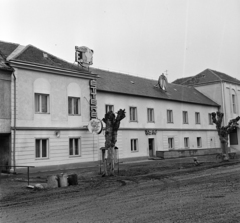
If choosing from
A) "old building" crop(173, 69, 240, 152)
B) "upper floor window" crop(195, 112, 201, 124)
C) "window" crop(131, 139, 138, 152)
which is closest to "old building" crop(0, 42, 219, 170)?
"window" crop(131, 139, 138, 152)

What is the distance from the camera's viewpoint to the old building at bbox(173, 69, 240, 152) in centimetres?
4659

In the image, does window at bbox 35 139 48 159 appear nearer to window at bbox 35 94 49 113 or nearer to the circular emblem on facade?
window at bbox 35 94 49 113

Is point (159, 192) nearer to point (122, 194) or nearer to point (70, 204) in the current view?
point (122, 194)

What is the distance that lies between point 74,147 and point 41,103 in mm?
4515

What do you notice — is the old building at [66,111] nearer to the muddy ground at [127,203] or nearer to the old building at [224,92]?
the muddy ground at [127,203]

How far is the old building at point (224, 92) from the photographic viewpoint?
1834 inches

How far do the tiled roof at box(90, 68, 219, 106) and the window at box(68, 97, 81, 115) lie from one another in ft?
10.7

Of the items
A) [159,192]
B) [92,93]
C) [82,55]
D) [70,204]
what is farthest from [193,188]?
[82,55]

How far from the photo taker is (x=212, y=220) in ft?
24.5

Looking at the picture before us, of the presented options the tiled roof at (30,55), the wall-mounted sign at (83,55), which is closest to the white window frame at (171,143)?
the wall-mounted sign at (83,55)

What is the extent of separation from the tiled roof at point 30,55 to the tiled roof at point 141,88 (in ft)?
15.7

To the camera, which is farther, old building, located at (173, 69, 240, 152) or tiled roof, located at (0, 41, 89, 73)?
old building, located at (173, 69, 240, 152)

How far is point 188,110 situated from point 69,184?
27.9 metres

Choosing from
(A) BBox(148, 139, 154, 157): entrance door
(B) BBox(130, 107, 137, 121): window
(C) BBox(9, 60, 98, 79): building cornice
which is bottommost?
(A) BBox(148, 139, 154, 157): entrance door
